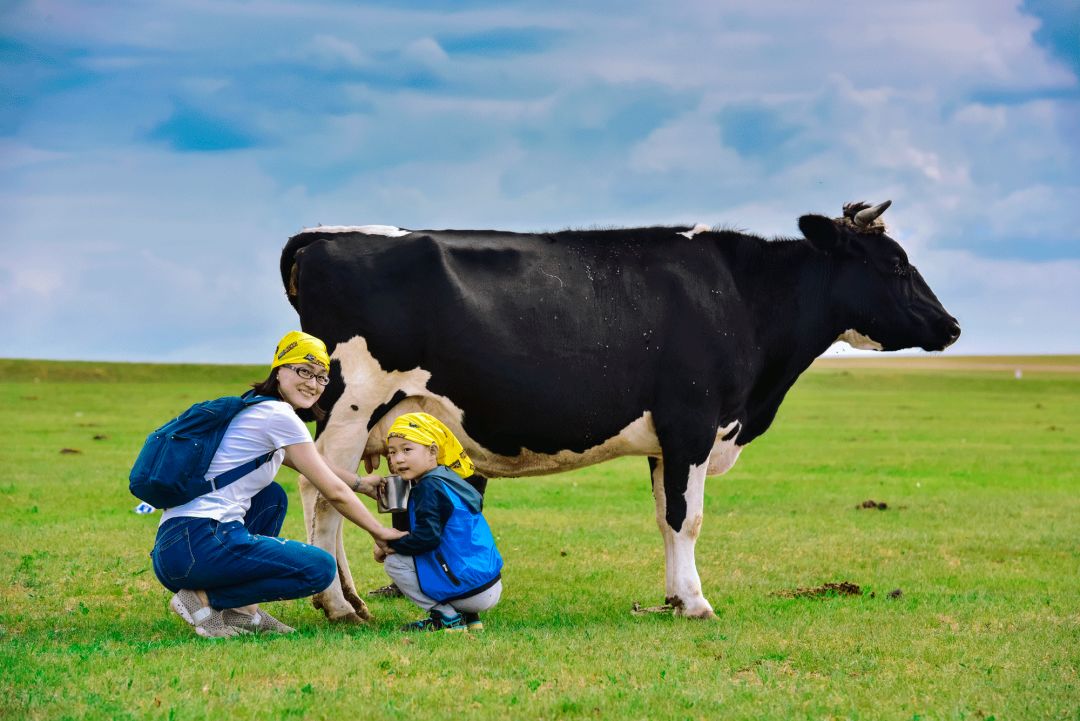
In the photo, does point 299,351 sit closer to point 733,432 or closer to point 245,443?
point 245,443

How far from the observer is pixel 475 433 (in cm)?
945

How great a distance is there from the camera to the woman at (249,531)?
26.1 ft

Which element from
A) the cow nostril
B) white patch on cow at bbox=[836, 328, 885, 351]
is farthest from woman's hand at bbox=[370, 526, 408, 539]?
the cow nostril

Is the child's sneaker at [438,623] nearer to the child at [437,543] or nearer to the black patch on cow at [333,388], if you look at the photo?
the child at [437,543]

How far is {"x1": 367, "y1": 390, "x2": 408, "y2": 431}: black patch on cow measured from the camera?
30.4 ft

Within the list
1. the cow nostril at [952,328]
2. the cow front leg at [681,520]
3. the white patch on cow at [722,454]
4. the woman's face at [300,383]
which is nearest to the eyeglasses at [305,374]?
the woman's face at [300,383]

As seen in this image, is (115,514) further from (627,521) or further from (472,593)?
(472,593)

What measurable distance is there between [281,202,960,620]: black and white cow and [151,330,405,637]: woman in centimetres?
94

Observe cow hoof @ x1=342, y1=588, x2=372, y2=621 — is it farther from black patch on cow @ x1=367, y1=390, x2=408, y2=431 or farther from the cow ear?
the cow ear

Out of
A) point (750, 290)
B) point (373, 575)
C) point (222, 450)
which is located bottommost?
point (373, 575)

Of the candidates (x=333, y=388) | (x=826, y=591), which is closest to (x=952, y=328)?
(x=826, y=591)

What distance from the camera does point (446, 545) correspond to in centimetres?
834

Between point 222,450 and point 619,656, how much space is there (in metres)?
2.84

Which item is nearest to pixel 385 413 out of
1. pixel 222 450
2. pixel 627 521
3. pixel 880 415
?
pixel 222 450
